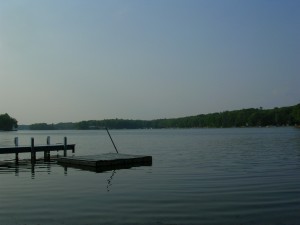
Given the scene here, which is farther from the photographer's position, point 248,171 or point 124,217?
point 248,171

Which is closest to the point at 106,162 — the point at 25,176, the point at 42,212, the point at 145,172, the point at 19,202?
the point at 145,172

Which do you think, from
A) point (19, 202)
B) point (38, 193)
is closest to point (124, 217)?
point (19, 202)

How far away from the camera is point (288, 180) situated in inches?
822

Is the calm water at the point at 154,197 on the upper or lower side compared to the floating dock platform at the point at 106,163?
lower

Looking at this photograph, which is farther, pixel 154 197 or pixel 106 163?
pixel 106 163

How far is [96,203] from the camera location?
605 inches

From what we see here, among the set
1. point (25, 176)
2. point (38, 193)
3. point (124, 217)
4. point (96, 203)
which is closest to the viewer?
point (124, 217)

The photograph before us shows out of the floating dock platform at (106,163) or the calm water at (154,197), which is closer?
the calm water at (154,197)

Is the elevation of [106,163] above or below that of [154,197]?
above

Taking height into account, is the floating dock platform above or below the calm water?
above

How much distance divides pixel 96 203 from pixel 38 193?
4.16m

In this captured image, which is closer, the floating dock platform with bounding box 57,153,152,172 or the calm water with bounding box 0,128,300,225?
the calm water with bounding box 0,128,300,225

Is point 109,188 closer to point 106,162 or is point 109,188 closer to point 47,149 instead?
point 106,162

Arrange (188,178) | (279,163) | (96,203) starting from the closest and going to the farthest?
(96,203) → (188,178) → (279,163)
